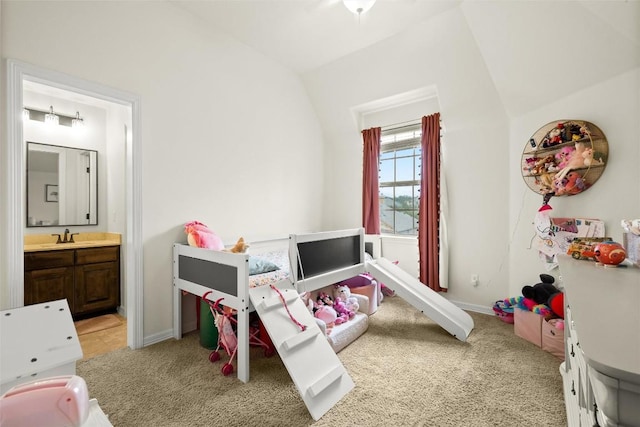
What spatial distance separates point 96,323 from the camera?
2838 millimetres

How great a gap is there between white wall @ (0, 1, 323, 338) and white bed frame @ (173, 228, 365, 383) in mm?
234

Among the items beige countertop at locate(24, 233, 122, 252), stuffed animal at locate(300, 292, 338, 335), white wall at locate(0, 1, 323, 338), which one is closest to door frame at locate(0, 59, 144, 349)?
white wall at locate(0, 1, 323, 338)

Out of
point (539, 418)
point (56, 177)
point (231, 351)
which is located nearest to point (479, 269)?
point (539, 418)

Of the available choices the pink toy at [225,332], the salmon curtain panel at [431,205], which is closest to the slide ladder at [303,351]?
the pink toy at [225,332]

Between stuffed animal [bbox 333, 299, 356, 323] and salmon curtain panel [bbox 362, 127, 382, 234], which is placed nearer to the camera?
stuffed animal [bbox 333, 299, 356, 323]

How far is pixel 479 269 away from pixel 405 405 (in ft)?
6.62

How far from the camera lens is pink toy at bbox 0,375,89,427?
550 millimetres

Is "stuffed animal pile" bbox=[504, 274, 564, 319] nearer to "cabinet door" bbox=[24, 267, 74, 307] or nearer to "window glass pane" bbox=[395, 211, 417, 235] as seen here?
"window glass pane" bbox=[395, 211, 417, 235]

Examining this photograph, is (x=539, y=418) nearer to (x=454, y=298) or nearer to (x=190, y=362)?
(x=454, y=298)

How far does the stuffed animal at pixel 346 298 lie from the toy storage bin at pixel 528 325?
1.41 metres

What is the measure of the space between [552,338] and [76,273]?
431 cm

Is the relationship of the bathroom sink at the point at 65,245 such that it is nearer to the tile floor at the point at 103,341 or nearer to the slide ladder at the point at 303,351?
the tile floor at the point at 103,341

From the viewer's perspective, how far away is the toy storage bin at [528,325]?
7.43 ft

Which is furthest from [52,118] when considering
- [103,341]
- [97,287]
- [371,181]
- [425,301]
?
[425,301]
